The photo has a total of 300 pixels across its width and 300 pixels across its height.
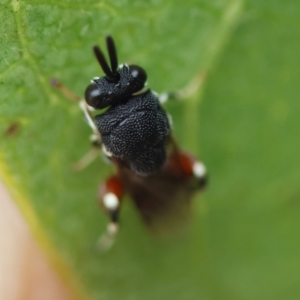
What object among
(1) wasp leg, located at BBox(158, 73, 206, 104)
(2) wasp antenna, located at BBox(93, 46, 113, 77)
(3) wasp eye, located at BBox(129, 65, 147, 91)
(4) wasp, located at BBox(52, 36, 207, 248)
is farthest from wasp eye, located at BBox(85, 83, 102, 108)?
(1) wasp leg, located at BBox(158, 73, 206, 104)

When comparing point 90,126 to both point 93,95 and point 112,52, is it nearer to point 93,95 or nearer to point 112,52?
point 93,95

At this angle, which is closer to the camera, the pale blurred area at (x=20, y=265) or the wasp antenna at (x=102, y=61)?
the wasp antenna at (x=102, y=61)

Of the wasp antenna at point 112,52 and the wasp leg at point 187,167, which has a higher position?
the wasp antenna at point 112,52

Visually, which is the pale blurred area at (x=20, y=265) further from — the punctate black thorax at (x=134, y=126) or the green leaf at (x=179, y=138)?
the punctate black thorax at (x=134, y=126)

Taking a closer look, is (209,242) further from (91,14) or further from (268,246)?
(91,14)

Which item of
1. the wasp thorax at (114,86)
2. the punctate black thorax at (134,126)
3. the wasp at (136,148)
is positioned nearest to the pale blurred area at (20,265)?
the wasp at (136,148)

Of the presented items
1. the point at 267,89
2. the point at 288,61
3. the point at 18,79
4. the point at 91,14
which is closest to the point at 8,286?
the point at 18,79

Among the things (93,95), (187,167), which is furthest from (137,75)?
(187,167)
